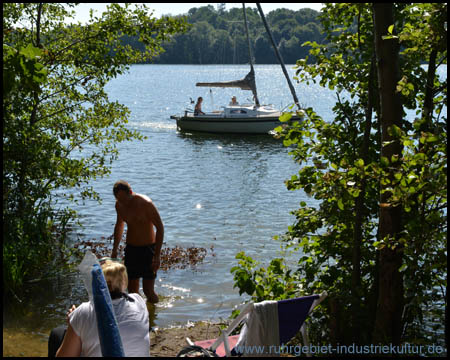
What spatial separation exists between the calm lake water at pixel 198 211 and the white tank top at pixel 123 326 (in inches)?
152

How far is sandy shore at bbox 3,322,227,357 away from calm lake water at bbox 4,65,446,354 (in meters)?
0.29

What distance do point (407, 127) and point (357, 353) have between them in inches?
88.0

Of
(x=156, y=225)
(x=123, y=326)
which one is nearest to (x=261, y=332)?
(x=123, y=326)

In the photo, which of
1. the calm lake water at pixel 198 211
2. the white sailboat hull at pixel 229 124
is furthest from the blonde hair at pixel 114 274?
the white sailboat hull at pixel 229 124

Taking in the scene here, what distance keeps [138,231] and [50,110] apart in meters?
3.84

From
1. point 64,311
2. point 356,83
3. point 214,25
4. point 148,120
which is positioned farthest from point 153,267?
point 214,25

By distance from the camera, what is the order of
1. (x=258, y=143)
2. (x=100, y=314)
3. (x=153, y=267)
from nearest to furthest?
1. (x=100, y=314)
2. (x=153, y=267)
3. (x=258, y=143)

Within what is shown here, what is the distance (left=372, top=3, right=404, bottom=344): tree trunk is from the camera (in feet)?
16.5

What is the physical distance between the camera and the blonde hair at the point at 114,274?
4.04 meters

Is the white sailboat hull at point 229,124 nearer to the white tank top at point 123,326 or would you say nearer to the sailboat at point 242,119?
the sailboat at point 242,119

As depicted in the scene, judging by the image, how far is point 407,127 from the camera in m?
5.68

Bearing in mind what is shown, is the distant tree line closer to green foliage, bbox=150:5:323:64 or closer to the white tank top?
green foliage, bbox=150:5:323:64

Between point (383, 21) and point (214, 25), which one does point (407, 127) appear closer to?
point (383, 21)

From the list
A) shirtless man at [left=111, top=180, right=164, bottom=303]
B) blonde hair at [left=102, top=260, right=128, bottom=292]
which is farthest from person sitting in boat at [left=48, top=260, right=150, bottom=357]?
shirtless man at [left=111, top=180, right=164, bottom=303]
